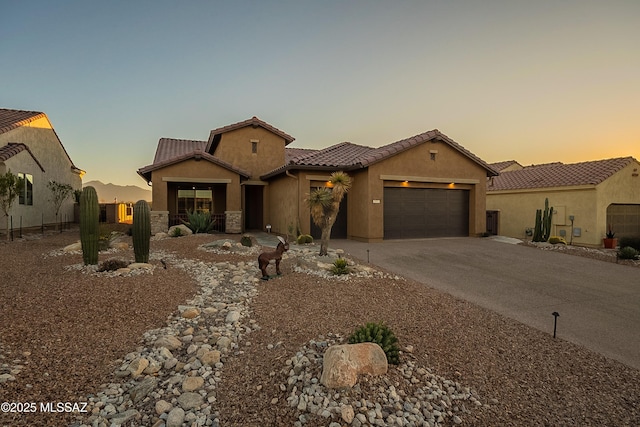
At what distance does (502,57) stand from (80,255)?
55.9ft

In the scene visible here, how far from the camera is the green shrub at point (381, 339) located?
389cm

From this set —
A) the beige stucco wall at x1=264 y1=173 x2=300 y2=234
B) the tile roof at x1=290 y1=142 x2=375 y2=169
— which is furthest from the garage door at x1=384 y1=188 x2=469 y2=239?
the beige stucco wall at x1=264 y1=173 x2=300 y2=234

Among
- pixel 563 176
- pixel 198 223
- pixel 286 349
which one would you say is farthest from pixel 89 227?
pixel 563 176

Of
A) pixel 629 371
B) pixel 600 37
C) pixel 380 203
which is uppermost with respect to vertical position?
pixel 600 37

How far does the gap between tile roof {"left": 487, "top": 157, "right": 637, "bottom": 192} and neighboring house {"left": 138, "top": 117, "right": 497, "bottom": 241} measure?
14.6 feet

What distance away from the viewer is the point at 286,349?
4.37 meters

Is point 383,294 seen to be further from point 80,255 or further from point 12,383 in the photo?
point 80,255

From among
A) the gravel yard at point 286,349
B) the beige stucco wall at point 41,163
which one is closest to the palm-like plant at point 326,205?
the gravel yard at point 286,349

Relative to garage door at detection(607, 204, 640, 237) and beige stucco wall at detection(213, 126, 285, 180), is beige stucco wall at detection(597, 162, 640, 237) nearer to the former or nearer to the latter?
garage door at detection(607, 204, 640, 237)

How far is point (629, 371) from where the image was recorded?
13.5 feet

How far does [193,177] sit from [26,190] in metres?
9.31

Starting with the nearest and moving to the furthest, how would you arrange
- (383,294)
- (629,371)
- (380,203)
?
(629,371) → (383,294) → (380,203)

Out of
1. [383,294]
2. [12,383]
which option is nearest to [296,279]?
[383,294]

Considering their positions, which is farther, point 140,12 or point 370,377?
point 140,12
